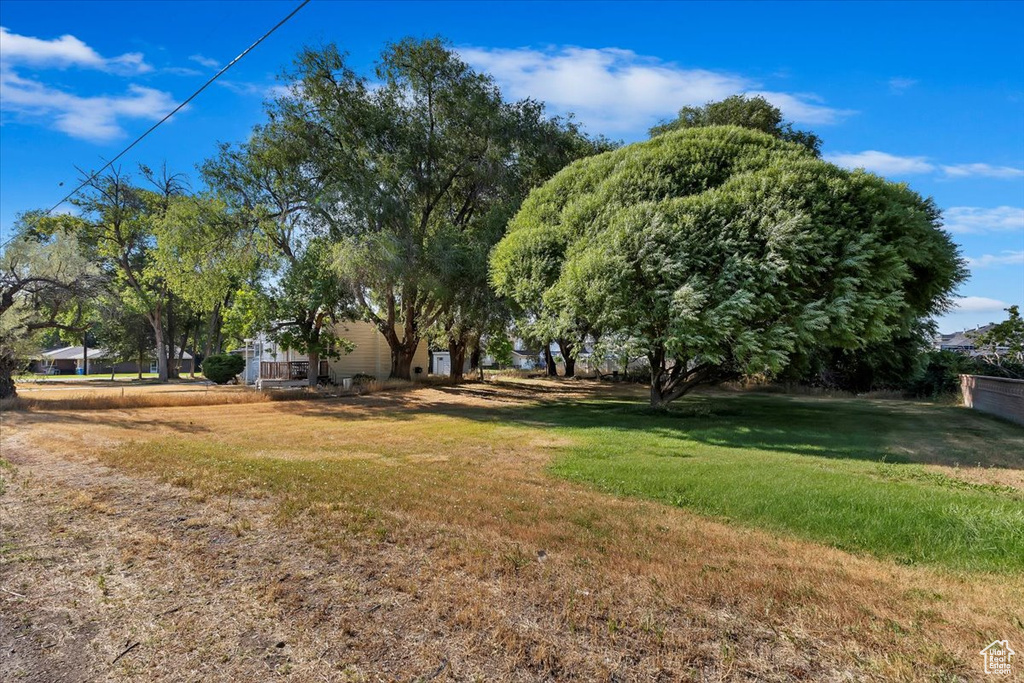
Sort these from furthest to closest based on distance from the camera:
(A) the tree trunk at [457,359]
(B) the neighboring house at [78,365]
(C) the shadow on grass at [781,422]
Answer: (B) the neighboring house at [78,365]
(A) the tree trunk at [457,359]
(C) the shadow on grass at [781,422]

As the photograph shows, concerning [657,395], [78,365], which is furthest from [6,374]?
[78,365]

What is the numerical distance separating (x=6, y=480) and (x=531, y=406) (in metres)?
14.7

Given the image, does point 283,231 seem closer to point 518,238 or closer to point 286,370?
point 286,370

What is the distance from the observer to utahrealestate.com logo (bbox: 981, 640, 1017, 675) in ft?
9.85

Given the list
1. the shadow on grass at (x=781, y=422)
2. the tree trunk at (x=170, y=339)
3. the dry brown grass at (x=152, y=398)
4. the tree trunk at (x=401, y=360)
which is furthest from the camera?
the tree trunk at (x=170, y=339)

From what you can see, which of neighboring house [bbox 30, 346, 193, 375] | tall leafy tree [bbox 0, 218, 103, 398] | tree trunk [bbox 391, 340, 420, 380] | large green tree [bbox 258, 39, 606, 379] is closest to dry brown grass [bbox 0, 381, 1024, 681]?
tall leafy tree [bbox 0, 218, 103, 398]

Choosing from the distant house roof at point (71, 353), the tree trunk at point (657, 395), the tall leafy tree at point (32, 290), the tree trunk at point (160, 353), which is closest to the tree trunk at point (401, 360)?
the tall leafy tree at point (32, 290)

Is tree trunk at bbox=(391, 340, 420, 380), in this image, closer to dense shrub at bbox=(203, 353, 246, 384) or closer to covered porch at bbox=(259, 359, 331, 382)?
covered porch at bbox=(259, 359, 331, 382)

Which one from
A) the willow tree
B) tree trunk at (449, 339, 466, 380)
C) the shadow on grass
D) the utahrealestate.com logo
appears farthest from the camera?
tree trunk at (449, 339, 466, 380)

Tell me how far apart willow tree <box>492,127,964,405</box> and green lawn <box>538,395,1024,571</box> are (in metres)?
2.14

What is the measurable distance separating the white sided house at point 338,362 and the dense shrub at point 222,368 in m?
0.75

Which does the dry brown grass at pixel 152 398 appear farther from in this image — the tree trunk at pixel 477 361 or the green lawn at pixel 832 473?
the green lawn at pixel 832 473

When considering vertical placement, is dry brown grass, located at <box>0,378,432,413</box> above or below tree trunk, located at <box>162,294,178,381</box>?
below

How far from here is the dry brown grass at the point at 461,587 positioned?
122 inches
